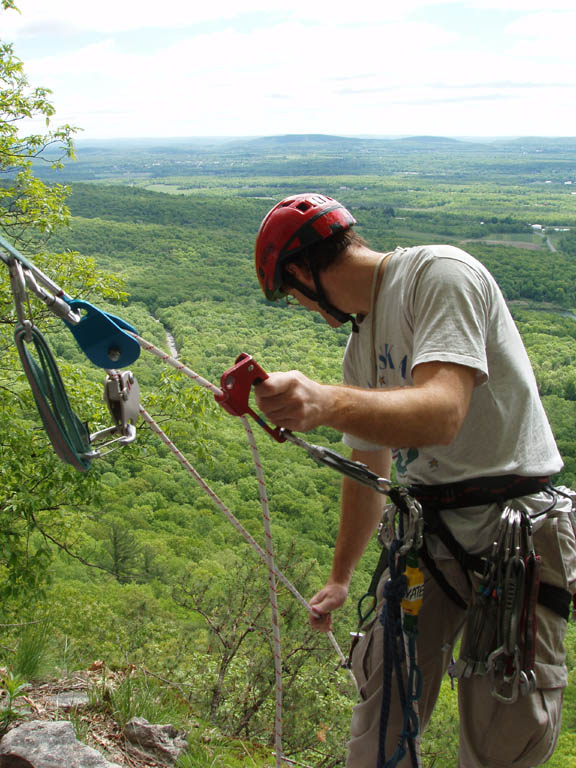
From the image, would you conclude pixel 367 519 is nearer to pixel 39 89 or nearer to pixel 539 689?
pixel 539 689

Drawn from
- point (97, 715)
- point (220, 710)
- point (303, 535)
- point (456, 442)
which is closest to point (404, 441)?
point (456, 442)

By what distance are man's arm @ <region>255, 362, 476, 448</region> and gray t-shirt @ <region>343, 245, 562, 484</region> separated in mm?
107

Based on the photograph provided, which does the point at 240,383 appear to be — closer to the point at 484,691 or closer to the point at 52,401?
the point at 52,401

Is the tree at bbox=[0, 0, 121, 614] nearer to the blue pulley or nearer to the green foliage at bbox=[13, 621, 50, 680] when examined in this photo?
the green foliage at bbox=[13, 621, 50, 680]

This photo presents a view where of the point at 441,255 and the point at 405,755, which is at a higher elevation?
the point at 441,255

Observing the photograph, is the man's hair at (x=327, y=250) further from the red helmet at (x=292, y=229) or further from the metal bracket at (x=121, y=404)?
the metal bracket at (x=121, y=404)

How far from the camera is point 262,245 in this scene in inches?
78.4

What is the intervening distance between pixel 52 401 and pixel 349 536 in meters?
1.17

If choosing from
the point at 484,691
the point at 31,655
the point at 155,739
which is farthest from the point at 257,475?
the point at 31,655

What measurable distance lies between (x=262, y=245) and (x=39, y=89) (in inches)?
273

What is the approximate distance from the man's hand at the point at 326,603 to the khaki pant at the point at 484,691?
0.30m

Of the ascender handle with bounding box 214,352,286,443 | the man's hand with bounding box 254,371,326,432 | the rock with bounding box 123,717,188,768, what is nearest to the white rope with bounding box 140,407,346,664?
the ascender handle with bounding box 214,352,286,443

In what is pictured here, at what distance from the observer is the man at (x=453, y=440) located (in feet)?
4.88

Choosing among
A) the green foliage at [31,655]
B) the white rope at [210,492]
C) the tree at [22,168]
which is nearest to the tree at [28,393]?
the tree at [22,168]
